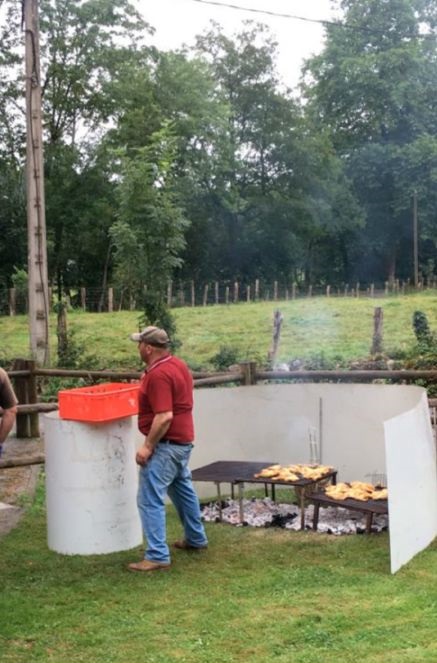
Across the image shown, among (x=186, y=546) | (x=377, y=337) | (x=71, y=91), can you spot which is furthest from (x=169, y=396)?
(x=71, y=91)

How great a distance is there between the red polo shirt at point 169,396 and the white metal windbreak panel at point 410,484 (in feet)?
3.90

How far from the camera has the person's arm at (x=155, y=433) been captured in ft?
14.4

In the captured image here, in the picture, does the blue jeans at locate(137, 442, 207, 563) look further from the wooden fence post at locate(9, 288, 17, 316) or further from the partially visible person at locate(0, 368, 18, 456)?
the wooden fence post at locate(9, 288, 17, 316)

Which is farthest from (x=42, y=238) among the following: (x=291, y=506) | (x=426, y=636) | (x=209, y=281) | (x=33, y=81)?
(x=209, y=281)

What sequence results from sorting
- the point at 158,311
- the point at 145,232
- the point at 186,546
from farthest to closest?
1. the point at 145,232
2. the point at 158,311
3. the point at 186,546

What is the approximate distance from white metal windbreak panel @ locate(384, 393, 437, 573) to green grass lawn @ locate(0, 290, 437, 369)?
7.99 m

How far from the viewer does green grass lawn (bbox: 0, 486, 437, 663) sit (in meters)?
3.28

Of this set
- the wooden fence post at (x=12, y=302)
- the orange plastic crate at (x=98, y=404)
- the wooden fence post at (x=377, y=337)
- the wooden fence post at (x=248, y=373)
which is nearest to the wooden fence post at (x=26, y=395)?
the wooden fence post at (x=248, y=373)

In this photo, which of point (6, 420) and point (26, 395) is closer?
point (6, 420)

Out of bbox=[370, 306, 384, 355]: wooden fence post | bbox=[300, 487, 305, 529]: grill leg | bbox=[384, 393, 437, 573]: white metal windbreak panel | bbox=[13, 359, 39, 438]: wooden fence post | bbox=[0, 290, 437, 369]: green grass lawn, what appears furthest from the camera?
bbox=[0, 290, 437, 369]: green grass lawn

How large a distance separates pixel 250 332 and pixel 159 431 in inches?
646

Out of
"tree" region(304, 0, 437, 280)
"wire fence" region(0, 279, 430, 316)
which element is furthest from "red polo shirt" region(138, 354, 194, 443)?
"tree" region(304, 0, 437, 280)

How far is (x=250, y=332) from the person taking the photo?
2075 cm

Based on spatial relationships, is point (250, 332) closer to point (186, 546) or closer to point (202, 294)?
point (186, 546)
